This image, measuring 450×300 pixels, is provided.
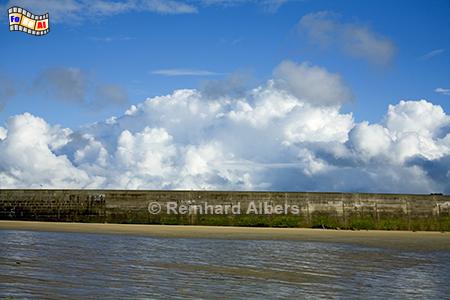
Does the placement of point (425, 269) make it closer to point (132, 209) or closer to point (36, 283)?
point (36, 283)

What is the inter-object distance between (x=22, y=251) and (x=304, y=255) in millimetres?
6349

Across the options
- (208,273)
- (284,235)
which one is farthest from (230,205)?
(208,273)

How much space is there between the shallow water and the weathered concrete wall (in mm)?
12312

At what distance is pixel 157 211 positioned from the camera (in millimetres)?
26203

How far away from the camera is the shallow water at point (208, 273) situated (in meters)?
6.93

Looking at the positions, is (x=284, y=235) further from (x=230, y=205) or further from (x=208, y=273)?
(x=208, y=273)

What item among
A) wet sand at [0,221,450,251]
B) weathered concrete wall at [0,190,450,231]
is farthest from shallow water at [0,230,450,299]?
weathered concrete wall at [0,190,450,231]

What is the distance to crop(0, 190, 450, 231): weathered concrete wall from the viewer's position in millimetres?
26156

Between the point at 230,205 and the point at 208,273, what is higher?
the point at 230,205

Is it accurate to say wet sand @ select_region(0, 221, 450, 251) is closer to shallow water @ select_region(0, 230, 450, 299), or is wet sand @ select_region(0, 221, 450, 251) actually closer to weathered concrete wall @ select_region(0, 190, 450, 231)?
weathered concrete wall @ select_region(0, 190, 450, 231)

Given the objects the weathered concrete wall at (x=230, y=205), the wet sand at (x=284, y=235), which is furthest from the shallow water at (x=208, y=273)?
the weathered concrete wall at (x=230, y=205)

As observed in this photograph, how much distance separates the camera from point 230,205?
26.2 meters

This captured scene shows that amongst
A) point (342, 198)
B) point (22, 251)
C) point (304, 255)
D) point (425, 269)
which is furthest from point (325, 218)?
point (22, 251)

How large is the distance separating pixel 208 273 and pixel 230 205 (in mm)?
17341
